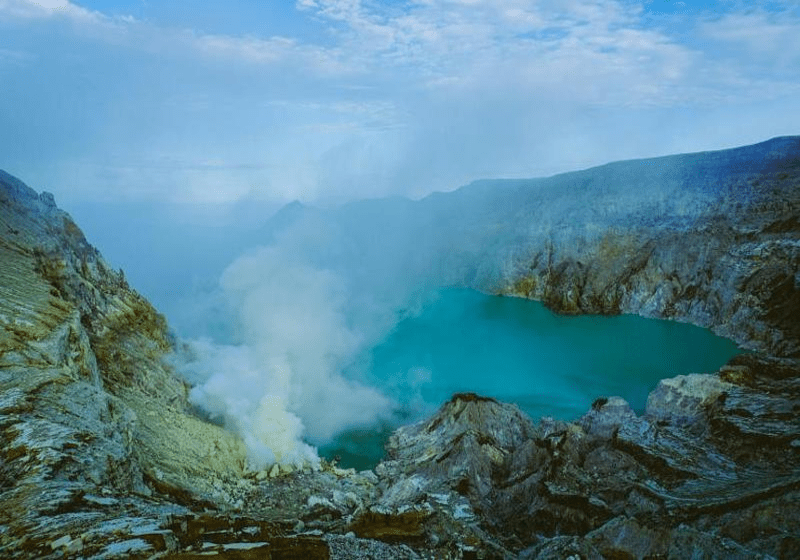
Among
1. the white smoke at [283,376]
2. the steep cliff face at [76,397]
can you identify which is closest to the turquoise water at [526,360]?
the white smoke at [283,376]

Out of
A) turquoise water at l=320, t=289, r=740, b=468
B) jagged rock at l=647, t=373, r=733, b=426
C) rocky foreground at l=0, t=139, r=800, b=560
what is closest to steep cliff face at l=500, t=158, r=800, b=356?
turquoise water at l=320, t=289, r=740, b=468

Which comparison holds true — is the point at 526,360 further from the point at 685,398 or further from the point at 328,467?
the point at 328,467

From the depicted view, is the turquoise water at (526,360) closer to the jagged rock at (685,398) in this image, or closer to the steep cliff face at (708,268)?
the steep cliff face at (708,268)

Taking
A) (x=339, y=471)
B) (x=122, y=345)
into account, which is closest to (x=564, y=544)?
(x=339, y=471)

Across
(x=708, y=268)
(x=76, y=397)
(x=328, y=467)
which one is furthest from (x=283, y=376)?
(x=708, y=268)

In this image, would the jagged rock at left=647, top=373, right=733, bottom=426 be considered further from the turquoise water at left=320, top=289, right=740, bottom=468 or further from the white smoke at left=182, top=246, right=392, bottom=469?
the white smoke at left=182, top=246, right=392, bottom=469

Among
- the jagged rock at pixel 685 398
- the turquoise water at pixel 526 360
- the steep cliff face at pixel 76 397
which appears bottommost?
the turquoise water at pixel 526 360
